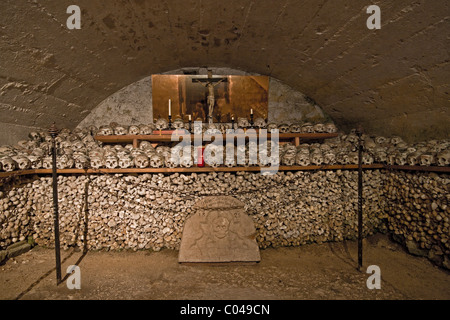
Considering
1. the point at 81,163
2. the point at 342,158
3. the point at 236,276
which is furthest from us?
the point at 342,158

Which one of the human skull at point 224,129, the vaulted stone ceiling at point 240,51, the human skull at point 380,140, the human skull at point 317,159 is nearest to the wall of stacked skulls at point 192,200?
the human skull at point 317,159

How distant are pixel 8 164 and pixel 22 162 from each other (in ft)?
0.61

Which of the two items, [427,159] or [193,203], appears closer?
[427,159]

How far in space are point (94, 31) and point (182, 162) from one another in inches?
90.3

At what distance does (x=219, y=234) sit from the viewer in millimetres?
3521

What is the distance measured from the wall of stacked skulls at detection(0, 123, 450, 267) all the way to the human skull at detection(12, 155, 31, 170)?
0.5 inches

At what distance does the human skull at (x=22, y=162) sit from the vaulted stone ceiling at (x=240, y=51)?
0.75 metres

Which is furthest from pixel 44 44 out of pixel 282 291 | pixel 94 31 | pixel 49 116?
→ pixel 282 291

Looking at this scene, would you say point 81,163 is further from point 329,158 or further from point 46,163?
point 329,158

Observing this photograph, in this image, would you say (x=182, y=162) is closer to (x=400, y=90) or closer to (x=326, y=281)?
(x=326, y=281)

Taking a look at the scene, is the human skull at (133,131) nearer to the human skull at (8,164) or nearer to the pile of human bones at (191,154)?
the pile of human bones at (191,154)

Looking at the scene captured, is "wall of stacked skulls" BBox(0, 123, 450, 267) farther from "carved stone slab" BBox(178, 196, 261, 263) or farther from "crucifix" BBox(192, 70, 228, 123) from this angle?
"crucifix" BBox(192, 70, 228, 123)


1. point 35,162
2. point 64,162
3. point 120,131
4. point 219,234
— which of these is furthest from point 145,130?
point 219,234

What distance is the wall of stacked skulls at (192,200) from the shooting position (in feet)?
11.7
